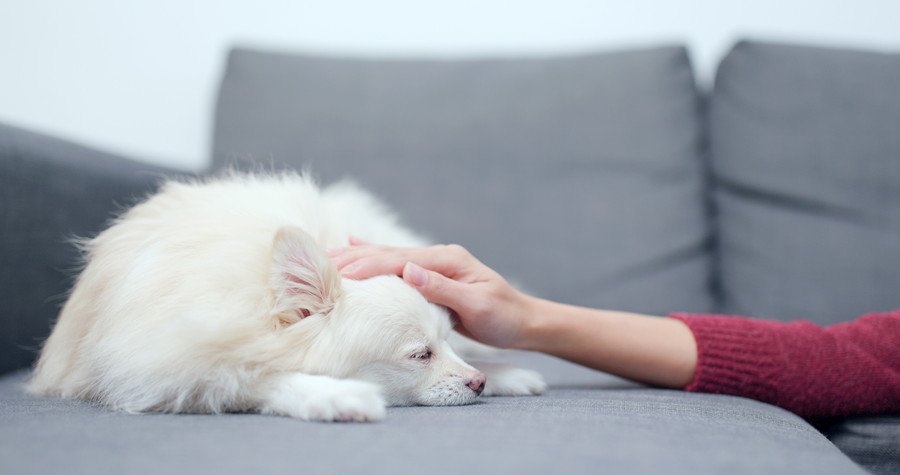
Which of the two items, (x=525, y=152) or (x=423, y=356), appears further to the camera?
(x=525, y=152)

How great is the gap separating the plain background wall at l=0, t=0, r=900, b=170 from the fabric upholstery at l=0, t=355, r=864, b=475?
5.85 ft

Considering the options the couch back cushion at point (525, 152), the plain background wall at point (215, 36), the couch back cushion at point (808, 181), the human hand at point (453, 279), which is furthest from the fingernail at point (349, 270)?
the plain background wall at point (215, 36)

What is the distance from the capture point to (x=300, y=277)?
129 cm

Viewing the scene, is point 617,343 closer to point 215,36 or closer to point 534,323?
point 534,323

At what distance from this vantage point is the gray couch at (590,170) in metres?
1.79

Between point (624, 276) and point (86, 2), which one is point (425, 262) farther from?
point (86, 2)

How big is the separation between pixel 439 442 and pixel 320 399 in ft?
0.91

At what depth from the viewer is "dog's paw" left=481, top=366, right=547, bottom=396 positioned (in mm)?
1470

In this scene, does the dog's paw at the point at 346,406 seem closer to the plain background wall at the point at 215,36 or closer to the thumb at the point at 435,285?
the thumb at the point at 435,285

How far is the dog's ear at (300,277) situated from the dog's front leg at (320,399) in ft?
0.41

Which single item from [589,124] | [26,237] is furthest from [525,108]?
[26,237]

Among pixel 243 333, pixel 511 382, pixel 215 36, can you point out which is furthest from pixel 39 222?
pixel 215 36

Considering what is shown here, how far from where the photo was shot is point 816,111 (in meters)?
2.18

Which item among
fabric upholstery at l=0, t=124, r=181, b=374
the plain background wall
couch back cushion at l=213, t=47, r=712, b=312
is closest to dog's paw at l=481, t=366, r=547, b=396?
couch back cushion at l=213, t=47, r=712, b=312
